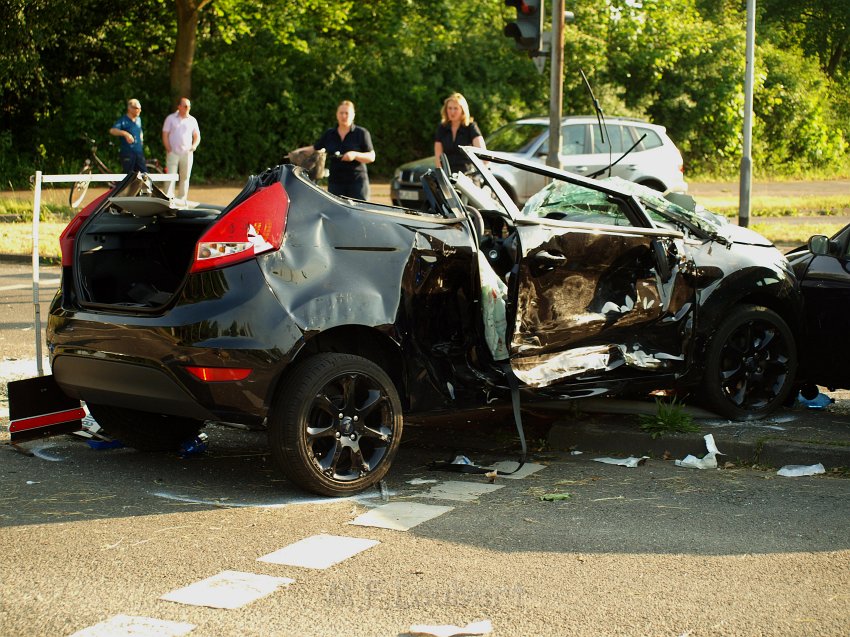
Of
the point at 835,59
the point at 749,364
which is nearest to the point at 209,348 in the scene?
the point at 749,364

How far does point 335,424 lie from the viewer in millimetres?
5512

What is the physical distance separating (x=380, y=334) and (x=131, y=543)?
144 cm

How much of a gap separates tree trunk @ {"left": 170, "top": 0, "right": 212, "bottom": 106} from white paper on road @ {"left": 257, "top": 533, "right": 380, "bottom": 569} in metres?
24.1

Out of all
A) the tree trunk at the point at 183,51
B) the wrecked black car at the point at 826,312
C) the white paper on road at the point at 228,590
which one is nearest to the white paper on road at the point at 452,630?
the white paper on road at the point at 228,590

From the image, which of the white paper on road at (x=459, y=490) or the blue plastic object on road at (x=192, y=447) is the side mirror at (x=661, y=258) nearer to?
the white paper on road at (x=459, y=490)

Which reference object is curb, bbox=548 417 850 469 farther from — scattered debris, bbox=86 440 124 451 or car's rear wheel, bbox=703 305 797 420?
scattered debris, bbox=86 440 124 451

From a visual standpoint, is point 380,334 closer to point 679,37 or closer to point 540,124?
point 540,124

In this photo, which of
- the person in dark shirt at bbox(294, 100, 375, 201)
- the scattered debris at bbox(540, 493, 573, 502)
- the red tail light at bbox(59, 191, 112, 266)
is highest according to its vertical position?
the person in dark shirt at bbox(294, 100, 375, 201)

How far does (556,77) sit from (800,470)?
30.5ft

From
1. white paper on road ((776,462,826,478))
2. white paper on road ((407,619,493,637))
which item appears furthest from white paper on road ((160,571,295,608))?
white paper on road ((776,462,826,478))

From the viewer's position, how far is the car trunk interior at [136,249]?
6223 mm

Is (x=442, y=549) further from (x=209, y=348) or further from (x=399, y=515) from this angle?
(x=209, y=348)

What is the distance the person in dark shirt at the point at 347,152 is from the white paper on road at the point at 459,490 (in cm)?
702

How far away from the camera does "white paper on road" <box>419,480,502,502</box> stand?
5.70m
